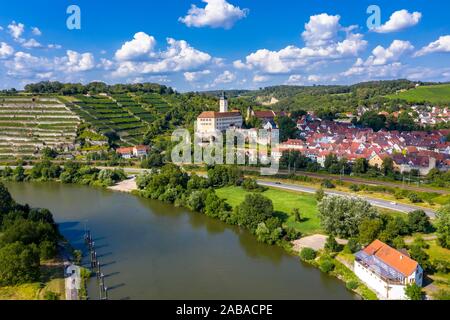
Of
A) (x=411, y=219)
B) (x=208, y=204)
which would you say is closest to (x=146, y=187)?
(x=208, y=204)

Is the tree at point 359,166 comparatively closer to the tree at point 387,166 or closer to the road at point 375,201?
the tree at point 387,166

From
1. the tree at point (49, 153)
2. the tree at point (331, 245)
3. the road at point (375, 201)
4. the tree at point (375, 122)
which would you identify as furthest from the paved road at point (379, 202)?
the tree at point (375, 122)

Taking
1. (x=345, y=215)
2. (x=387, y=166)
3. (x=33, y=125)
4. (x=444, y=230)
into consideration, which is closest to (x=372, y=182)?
(x=387, y=166)

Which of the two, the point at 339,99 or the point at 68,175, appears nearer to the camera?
the point at 68,175

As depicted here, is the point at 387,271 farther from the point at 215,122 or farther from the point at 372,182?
the point at 215,122

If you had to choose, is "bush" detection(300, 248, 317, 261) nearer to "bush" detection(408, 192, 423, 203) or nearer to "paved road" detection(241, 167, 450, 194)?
"bush" detection(408, 192, 423, 203)

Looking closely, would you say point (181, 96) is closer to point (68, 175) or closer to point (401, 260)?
point (68, 175)

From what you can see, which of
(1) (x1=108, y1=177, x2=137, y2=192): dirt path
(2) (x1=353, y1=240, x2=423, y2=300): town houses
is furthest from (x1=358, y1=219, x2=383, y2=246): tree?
(1) (x1=108, y1=177, x2=137, y2=192): dirt path
